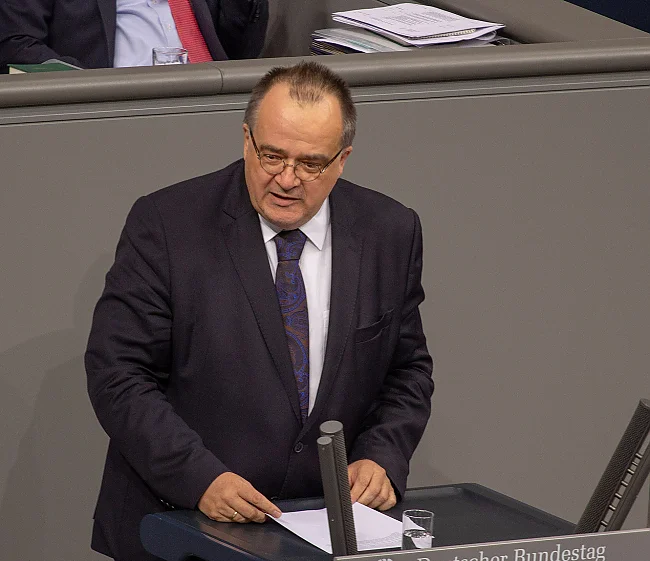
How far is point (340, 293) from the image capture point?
2496 mm

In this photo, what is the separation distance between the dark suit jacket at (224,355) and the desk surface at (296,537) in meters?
0.16

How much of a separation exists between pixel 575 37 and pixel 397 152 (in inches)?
25.3

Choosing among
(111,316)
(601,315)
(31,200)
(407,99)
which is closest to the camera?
(111,316)

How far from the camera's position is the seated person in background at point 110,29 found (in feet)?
12.8

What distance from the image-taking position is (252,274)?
2.46 metres

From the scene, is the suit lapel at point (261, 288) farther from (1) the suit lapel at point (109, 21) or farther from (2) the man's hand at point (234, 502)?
(1) the suit lapel at point (109, 21)

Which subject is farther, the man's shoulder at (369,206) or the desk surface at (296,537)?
the man's shoulder at (369,206)

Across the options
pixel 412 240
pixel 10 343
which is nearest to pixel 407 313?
pixel 412 240

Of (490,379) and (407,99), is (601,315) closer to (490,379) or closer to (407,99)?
(490,379)

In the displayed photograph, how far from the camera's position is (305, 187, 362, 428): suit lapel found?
246 cm

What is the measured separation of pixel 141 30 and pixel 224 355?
6.21ft

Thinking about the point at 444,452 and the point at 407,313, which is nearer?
the point at 407,313

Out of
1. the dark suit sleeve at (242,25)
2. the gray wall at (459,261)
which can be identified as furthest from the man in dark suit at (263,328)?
the dark suit sleeve at (242,25)

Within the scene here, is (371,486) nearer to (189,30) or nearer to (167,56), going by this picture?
(167,56)
